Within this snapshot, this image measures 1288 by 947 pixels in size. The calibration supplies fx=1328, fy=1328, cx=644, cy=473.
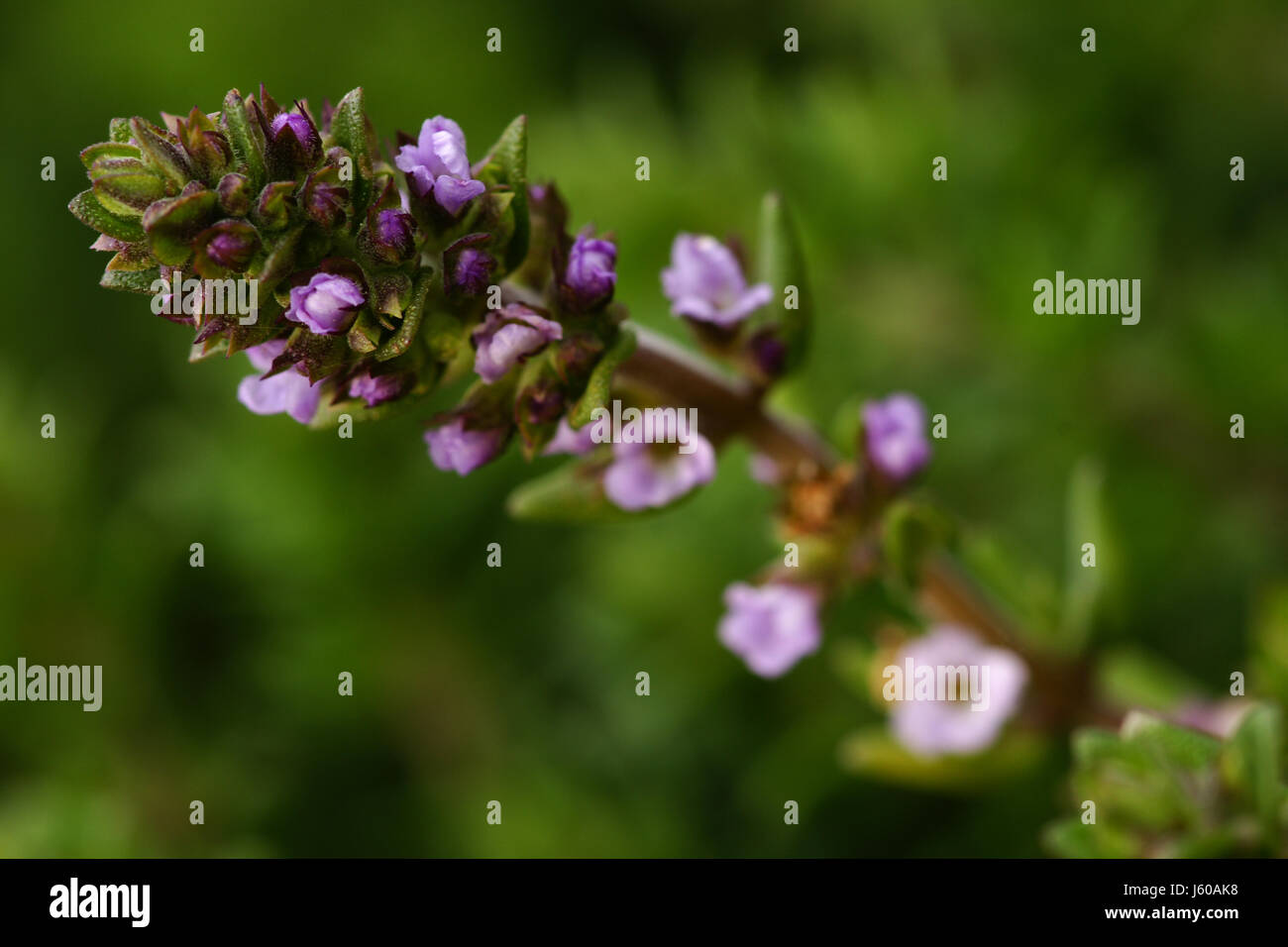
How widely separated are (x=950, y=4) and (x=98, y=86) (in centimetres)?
287

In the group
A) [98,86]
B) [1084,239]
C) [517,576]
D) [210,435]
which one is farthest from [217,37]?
[1084,239]

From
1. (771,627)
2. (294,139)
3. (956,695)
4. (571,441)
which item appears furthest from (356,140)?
(956,695)

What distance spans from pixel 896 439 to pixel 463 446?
765mm

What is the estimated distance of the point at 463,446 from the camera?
6.09 feet

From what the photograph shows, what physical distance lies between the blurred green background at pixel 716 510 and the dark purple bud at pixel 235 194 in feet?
5.73

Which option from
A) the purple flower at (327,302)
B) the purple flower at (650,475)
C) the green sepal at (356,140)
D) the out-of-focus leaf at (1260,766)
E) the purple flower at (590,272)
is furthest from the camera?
the purple flower at (650,475)

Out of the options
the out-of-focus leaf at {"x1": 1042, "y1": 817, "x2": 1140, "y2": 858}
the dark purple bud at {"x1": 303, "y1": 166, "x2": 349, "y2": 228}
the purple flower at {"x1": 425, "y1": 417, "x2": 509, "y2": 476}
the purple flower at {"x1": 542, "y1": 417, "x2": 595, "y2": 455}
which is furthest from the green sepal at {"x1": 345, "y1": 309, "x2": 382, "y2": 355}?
the out-of-focus leaf at {"x1": 1042, "y1": 817, "x2": 1140, "y2": 858}

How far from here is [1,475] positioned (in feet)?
11.2

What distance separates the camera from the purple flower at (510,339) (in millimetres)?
1753

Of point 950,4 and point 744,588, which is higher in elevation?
point 950,4

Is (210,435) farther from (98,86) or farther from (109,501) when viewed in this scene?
(98,86)

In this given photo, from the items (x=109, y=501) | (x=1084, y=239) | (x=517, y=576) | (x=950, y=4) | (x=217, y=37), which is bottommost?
(x=517, y=576)

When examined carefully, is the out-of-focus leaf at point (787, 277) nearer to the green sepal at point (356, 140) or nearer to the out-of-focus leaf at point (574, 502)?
the out-of-focus leaf at point (574, 502)

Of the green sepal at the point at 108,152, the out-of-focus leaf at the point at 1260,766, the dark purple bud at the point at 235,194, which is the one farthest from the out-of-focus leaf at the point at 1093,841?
the green sepal at the point at 108,152
